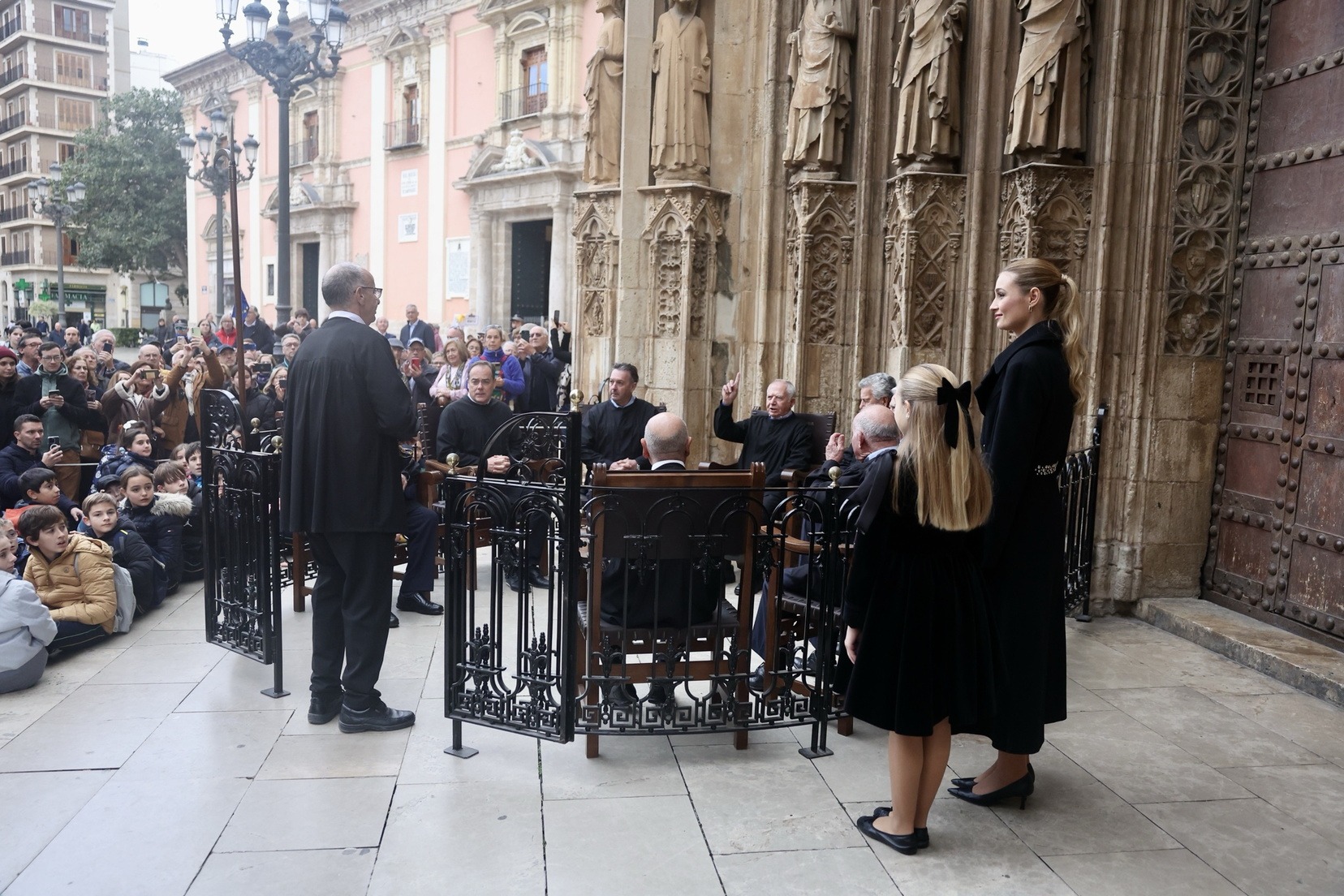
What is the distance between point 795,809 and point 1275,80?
487 centimetres

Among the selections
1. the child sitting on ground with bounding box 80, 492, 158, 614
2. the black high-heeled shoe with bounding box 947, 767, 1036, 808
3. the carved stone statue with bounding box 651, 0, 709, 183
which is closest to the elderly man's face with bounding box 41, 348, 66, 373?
the child sitting on ground with bounding box 80, 492, 158, 614

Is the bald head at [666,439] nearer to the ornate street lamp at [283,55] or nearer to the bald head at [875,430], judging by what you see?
the bald head at [875,430]

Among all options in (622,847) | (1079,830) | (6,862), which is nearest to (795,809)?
(622,847)

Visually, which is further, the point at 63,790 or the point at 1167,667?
the point at 1167,667

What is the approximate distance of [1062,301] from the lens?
342cm

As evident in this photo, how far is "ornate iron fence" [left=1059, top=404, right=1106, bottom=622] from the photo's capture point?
555cm

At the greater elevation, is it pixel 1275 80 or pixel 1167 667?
pixel 1275 80

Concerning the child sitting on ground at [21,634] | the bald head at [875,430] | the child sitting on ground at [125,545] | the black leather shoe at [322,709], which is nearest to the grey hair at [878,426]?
the bald head at [875,430]

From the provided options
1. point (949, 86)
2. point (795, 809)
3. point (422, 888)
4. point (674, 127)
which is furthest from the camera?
point (674, 127)

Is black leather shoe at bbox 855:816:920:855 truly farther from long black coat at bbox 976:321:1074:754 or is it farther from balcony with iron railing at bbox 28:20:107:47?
balcony with iron railing at bbox 28:20:107:47

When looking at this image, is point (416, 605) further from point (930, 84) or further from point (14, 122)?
point (14, 122)

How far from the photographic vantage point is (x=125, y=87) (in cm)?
5503

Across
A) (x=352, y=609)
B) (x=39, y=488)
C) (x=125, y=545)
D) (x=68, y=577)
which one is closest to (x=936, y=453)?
(x=352, y=609)

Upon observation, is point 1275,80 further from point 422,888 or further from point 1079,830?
point 422,888
